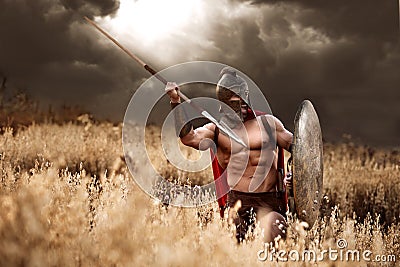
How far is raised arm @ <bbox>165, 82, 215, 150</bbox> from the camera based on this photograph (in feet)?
10.5

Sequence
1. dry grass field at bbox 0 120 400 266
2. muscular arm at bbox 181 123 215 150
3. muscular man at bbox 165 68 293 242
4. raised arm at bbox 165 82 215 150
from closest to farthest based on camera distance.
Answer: dry grass field at bbox 0 120 400 266 → raised arm at bbox 165 82 215 150 → muscular arm at bbox 181 123 215 150 → muscular man at bbox 165 68 293 242

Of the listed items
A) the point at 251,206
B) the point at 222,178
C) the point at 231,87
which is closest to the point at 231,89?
the point at 231,87

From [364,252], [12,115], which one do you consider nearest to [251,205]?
[364,252]

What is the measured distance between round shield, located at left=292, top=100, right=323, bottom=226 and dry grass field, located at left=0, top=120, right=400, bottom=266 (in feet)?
0.42

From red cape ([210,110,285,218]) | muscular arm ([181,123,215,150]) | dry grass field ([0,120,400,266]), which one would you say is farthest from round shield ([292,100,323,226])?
muscular arm ([181,123,215,150])

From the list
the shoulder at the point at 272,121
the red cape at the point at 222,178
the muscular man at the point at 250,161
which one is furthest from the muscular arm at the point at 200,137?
the shoulder at the point at 272,121

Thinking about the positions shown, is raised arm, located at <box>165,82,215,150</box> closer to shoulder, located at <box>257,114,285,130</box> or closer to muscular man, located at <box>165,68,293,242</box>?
muscular man, located at <box>165,68,293,242</box>

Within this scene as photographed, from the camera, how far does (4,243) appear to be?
2.59m

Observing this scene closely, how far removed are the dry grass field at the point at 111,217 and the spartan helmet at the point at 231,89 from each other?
0.71 meters

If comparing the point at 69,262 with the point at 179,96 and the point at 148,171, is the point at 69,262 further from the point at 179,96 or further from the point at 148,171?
the point at 148,171

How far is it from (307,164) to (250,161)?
17.3 inches

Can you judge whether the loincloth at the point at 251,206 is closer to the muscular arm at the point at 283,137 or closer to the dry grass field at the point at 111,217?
the dry grass field at the point at 111,217

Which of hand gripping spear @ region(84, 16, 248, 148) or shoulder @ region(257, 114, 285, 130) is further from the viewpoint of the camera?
shoulder @ region(257, 114, 285, 130)

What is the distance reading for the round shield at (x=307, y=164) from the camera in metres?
3.27
